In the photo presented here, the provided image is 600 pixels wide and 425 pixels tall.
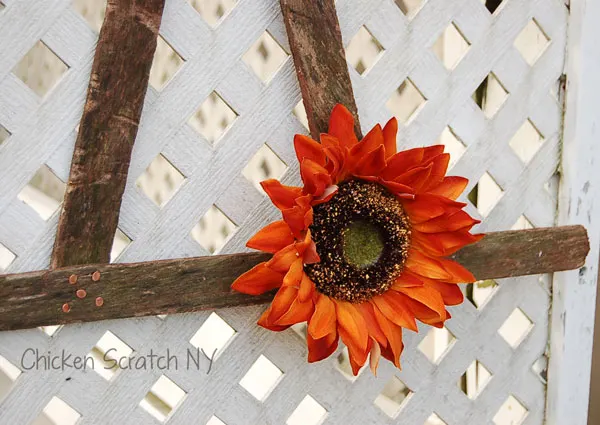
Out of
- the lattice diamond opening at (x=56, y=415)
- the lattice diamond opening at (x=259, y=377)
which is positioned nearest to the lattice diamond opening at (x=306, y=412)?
the lattice diamond opening at (x=259, y=377)

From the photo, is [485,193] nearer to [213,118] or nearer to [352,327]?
[352,327]

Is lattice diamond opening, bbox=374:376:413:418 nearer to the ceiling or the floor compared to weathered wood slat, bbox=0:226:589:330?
nearer to the ceiling

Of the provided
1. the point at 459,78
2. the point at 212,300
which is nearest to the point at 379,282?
the point at 212,300

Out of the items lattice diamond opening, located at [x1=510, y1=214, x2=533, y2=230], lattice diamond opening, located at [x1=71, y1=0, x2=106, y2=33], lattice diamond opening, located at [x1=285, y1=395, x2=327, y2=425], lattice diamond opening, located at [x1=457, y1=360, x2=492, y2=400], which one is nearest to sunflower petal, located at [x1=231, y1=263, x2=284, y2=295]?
lattice diamond opening, located at [x1=510, y1=214, x2=533, y2=230]

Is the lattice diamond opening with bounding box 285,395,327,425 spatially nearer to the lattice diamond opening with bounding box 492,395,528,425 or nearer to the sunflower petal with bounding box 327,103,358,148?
the lattice diamond opening with bounding box 492,395,528,425

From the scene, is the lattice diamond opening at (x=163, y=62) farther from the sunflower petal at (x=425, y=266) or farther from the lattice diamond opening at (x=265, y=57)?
the sunflower petal at (x=425, y=266)

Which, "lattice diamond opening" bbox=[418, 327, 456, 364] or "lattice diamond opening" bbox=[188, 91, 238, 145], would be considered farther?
"lattice diamond opening" bbox=[188, 91, 238, 145]

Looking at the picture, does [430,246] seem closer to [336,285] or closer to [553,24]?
[336,285]
